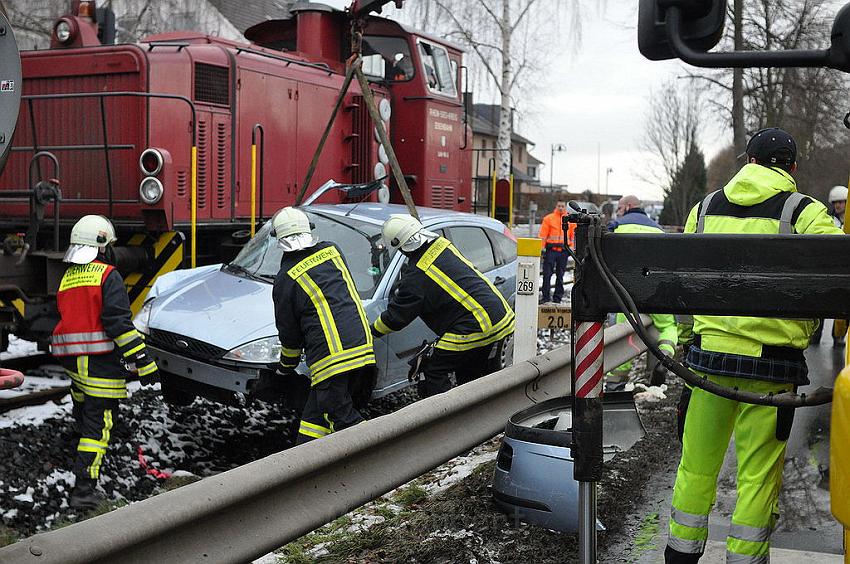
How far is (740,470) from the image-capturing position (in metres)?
3.87

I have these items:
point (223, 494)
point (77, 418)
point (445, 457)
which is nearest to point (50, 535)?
point (223, 494)

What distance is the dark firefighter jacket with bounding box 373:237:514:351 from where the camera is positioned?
6.63 metres

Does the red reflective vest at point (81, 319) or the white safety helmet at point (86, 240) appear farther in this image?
the white safety helmet at point (86, 240)

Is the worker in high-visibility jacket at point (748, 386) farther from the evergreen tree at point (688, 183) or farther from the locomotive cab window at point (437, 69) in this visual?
the evergreen tree at point (688, 183)

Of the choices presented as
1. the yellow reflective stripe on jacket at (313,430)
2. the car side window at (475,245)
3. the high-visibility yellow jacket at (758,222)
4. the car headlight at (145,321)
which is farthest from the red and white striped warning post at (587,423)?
the car side window at (475,245)

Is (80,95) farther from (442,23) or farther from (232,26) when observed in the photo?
(232,26)

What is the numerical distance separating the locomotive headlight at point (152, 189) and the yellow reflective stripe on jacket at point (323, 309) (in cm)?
345

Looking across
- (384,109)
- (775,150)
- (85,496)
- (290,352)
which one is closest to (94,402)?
(85,496)

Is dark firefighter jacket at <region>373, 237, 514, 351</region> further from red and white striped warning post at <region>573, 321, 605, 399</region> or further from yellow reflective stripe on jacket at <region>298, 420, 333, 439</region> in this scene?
red and white striped warning post at <region>573, 321, 605, 399</region>

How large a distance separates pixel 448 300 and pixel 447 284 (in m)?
0.12

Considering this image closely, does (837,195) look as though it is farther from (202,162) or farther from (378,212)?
(202,162)

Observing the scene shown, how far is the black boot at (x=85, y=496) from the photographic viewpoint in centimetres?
545

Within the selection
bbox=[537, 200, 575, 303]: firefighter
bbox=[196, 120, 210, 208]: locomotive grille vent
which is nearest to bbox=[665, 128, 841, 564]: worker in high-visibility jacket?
bbox=[196, 120, 210, 208]: locomotive grille vent

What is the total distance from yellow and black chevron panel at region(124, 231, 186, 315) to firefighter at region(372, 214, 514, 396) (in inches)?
122
